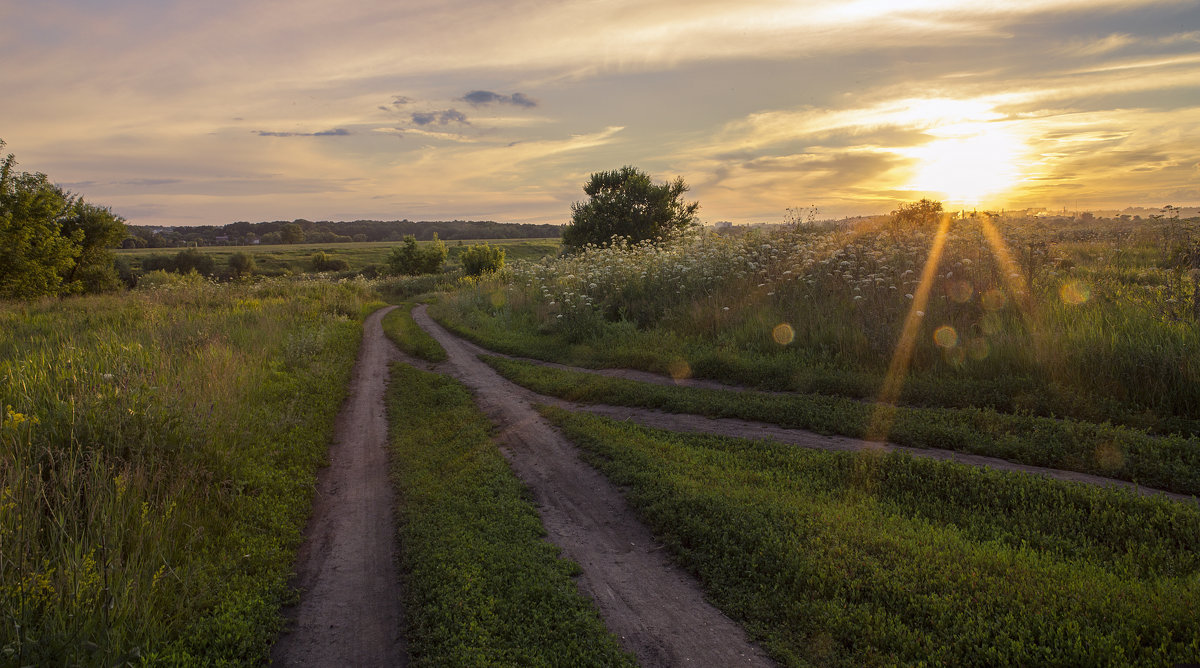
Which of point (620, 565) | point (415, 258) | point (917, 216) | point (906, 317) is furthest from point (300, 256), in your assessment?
point (620, 565)

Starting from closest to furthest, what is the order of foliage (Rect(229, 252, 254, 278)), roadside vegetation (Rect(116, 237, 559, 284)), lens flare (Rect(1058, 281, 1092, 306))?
lens flare (Rect(1058, 281, 1092, 306)) → roadside vegetation (Rect(116, 237, 559, 284)) → foliage (Rect(229, 252, 254, 278))

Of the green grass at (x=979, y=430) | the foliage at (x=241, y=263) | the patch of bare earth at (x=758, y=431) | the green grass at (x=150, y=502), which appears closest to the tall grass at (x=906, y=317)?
the patch of bare earth at (x=758, y=431)

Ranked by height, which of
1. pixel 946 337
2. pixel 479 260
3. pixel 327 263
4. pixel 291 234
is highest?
pixel 291 234

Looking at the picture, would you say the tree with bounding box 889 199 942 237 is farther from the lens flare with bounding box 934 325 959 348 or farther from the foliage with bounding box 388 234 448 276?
the foliage with bounding box 388 234 448 276

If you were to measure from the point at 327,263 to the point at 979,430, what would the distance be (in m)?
103

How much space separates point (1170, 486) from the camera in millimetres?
5809

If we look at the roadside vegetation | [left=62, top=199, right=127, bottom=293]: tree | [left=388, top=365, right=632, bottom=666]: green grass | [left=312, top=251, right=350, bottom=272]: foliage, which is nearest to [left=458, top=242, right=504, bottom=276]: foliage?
the roadside vegetation

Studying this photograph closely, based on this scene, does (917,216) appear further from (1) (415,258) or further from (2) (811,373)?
(1) (415,258)

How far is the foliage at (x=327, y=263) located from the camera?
9478 cm

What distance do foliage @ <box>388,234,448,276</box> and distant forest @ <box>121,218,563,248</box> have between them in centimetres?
6851

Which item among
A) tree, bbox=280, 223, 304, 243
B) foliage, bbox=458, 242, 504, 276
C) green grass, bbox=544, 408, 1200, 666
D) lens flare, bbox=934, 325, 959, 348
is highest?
tree, bbox=280, 223, 304, 243

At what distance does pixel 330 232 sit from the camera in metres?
173

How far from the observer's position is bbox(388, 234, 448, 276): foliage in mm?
74375

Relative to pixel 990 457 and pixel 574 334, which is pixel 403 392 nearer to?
pixel 574 334
